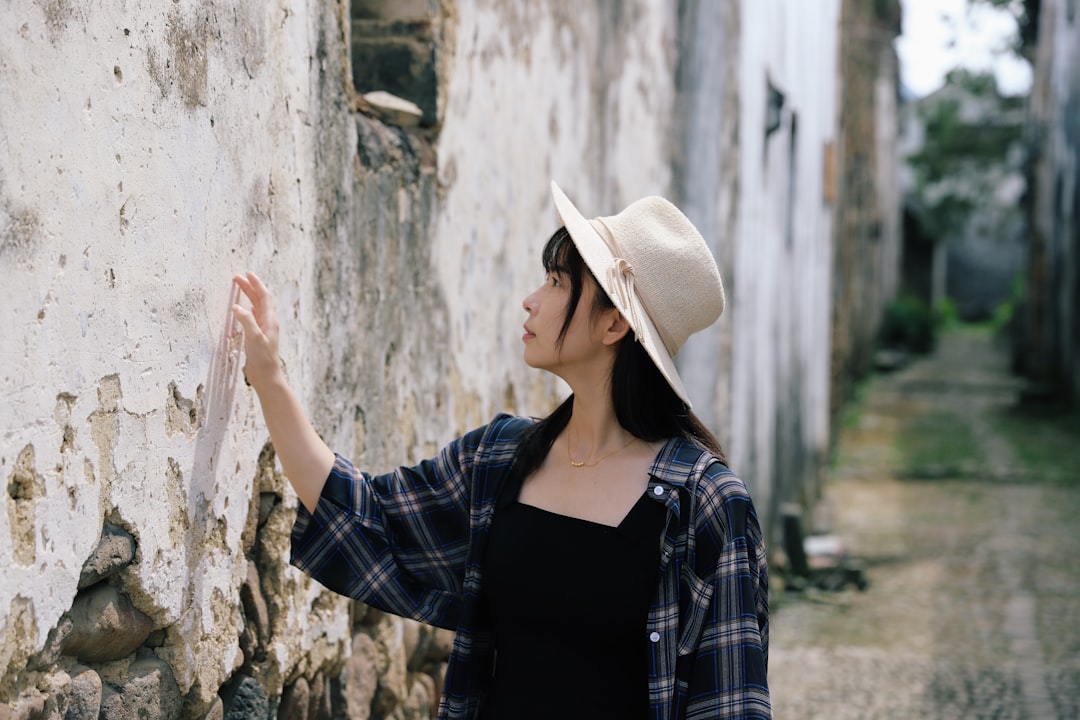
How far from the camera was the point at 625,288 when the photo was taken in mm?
2248

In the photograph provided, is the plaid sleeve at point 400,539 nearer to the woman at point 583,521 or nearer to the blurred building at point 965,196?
the woman at point 583,521

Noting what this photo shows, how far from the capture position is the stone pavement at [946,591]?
558 cm

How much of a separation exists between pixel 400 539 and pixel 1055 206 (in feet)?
56.0

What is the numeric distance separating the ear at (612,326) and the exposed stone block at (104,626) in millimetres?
856

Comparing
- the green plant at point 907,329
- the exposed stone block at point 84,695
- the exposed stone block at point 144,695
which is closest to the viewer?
the exposed stone block at point 84,695

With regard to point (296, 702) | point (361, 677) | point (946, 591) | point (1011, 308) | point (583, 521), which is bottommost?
point (1011, 308)

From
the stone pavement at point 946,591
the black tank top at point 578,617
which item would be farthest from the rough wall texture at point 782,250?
the black tank top at point 578,617

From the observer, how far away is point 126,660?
2135mm

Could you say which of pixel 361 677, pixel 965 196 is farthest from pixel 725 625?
pixel 965 196

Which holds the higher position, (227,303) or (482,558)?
(227,303)

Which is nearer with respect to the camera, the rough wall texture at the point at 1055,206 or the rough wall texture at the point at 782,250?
the rough wall texture at the point at 782,250

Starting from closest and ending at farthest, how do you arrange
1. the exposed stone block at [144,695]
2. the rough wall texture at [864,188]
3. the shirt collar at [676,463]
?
the exposed stone block at [144,695]
the shirt collar at [676,463]
the rough wall texture at [864,188]

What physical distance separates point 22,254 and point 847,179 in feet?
44.1

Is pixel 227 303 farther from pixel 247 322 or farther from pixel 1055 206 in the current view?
pixel 1055 206
